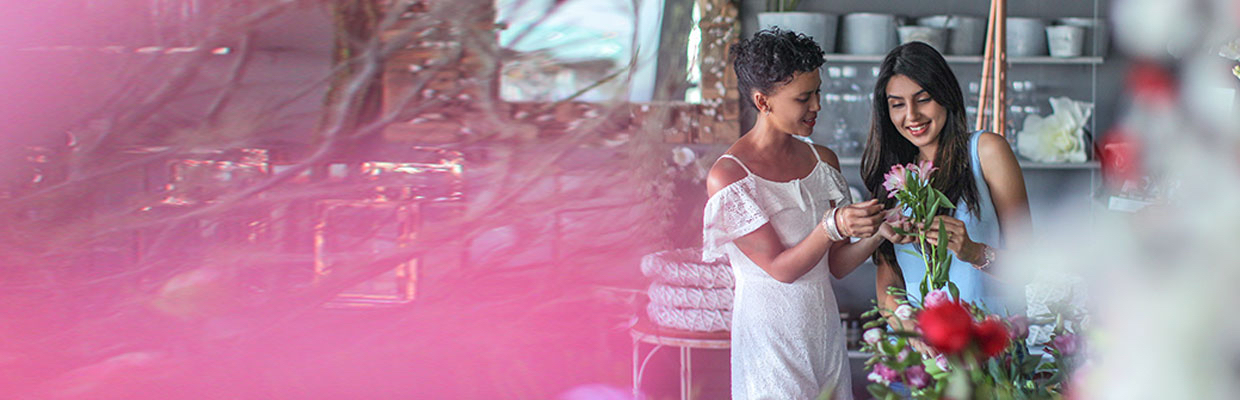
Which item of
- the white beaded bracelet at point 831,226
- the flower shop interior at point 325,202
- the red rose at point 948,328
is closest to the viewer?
the red rose at point 948,328

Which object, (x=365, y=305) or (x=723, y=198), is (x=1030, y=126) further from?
(x=365, y=305)

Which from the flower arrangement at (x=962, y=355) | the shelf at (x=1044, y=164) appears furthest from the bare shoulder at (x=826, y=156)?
the shelf at (x=1044, y=164)

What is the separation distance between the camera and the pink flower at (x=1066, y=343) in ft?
1.74

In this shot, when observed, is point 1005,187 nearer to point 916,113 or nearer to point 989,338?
point 916,113

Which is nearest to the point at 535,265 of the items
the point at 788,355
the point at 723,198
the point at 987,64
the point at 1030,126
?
the point at 723,198

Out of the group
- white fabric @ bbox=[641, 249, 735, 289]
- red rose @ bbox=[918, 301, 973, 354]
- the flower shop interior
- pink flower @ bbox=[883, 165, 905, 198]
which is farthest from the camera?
white fabric @ bbox=[641, 249, 735, 289]

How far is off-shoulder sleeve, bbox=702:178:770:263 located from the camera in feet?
3.11

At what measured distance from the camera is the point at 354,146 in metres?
0.65

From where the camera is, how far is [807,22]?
187cm

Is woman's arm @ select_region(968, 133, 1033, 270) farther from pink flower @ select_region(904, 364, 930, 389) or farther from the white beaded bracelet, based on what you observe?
pink flower @ select_region(904, 364, 930, 389)

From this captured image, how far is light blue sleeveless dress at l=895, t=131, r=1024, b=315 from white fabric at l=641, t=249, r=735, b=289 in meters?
0.59

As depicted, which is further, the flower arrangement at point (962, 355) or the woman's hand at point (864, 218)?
the woman's hand at point (864, 218)

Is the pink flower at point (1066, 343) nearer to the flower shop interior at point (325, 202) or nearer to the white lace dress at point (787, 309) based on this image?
the flower shop interior at point (325, 202)

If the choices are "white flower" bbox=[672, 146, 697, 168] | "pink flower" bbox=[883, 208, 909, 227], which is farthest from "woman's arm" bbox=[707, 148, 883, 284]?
"white flower" bbox=[672, 146, 697, 168]
